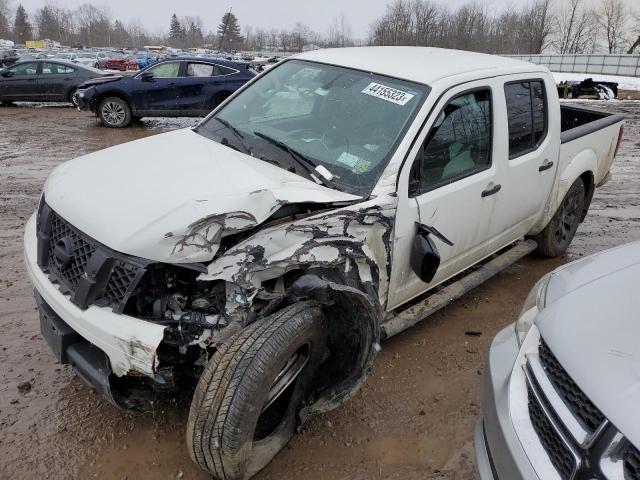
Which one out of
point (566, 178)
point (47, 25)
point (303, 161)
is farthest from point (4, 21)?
point (303, 161)

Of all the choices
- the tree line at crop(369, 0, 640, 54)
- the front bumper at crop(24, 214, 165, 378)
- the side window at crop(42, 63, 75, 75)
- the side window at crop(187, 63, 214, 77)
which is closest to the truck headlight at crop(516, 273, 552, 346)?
the front bumper at crop(24, 214, 165, 378)

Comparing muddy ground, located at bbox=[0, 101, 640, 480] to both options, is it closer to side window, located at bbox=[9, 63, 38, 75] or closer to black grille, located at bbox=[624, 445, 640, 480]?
black grille, located at bbox=[624, 445, 640, 480]

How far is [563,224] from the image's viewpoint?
5.10 m

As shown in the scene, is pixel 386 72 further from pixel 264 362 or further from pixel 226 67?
pixel 226 67

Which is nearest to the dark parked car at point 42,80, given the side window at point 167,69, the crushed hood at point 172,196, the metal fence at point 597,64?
the side window at point 167,69

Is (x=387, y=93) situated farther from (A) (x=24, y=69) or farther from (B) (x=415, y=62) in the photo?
(A) (x=24, y=69)

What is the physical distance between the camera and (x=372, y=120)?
10.4ft

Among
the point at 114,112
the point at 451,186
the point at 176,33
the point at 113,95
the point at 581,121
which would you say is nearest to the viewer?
the point at 451,186

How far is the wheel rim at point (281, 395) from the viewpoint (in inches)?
97.7

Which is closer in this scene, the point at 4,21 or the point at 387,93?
the point at 387,93

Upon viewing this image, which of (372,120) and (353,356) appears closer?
(353,356)

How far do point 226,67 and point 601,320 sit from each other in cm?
1169

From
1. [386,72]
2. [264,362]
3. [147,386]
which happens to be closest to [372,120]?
[386,72]

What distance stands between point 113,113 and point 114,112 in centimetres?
3
